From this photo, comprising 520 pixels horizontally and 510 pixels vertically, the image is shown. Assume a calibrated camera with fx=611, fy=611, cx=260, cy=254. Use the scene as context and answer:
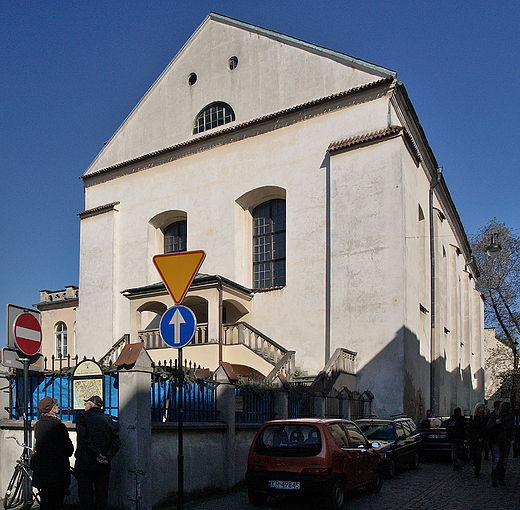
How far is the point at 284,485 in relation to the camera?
8805 mm

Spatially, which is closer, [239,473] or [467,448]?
[239,473]

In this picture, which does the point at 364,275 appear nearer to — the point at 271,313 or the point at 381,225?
the point at 381,225

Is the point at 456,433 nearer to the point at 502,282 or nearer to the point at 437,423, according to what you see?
the point at 437,423

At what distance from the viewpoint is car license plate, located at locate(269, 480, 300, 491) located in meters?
8.74

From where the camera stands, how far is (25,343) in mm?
8828

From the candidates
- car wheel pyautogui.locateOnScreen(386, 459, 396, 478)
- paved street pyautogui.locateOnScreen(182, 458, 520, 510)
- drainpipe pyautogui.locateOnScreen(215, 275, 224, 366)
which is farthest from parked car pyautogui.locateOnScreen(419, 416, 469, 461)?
drainpipe pyautogui.locateOnScreen(215, 275, 224, 366)

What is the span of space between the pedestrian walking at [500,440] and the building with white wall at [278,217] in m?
7.07

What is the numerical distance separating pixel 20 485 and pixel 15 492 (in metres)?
0.11

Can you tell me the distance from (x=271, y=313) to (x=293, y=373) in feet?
9.21

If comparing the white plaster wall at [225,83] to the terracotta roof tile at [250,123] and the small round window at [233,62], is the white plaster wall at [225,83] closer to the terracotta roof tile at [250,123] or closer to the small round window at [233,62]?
the small round window at [233,62]

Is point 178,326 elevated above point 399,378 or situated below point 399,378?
above

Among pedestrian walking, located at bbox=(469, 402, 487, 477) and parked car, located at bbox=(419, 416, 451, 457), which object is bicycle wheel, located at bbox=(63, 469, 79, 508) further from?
parked car, located at bbox=(419, 416, 451, 457)

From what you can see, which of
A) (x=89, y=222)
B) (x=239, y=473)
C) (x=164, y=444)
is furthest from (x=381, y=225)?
(x=89, y=222)

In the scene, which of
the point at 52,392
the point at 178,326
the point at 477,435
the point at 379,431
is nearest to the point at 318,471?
the point at 178,326
